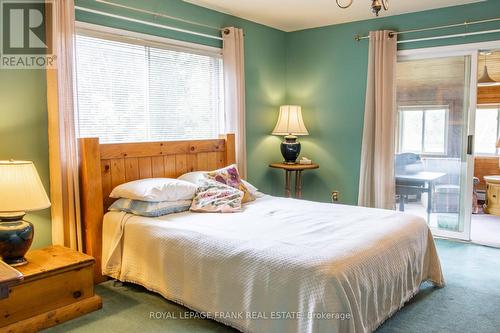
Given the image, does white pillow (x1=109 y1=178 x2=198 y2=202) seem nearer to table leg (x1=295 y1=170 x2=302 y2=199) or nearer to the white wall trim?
the white wall trim

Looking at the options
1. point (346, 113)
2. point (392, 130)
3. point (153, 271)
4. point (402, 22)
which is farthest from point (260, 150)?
point (153, 271)

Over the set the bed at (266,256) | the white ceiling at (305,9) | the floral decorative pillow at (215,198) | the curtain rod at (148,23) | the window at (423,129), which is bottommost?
the bed at (266,256)

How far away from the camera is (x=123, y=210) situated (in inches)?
124

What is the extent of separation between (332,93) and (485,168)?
3328 mm

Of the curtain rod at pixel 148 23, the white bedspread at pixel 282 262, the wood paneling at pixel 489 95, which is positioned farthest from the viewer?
the wood paneling at pixel 489 95

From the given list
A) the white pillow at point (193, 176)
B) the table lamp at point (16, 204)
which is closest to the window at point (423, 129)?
the white pillow at point (193, 176)

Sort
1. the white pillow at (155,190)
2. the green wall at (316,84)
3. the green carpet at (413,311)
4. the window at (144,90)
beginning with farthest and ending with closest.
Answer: the green wall at (316,84) < the window at (144,90) < the white pillow at (155,190) < the green carpet at (413,311)

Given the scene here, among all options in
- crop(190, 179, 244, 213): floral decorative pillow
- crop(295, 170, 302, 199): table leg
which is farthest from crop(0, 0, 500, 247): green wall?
crop(190, 179, 244, 213): floral decorative pillow

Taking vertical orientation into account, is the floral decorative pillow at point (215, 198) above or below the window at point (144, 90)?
below

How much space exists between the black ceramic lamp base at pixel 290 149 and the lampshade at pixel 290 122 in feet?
0.27

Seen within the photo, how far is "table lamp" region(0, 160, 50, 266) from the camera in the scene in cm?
239

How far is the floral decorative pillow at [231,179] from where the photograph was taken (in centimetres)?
360

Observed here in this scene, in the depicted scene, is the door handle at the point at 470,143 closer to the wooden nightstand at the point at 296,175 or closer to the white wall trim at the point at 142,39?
the wooden nightstand at the point at 296,175

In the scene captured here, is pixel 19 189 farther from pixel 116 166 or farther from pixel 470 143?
pixel 470 143
